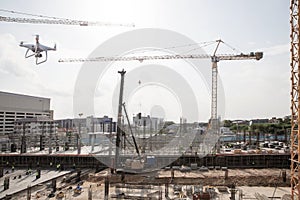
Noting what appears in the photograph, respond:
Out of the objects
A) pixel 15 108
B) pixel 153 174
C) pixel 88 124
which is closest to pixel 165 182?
pixel 153 174

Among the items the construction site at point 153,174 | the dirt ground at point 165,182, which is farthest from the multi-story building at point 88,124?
the dirt ground at point 165,182

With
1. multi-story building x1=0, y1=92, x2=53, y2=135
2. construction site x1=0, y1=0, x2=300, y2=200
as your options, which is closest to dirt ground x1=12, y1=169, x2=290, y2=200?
construction site x1=0, y1=0, x2=300, y2=200

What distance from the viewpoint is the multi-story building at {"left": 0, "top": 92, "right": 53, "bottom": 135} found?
54094mm

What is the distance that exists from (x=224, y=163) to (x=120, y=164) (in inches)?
381

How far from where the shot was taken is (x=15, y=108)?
187ft

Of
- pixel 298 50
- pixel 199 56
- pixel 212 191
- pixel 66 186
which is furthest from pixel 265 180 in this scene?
pixel 199 56

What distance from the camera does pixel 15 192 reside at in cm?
1512

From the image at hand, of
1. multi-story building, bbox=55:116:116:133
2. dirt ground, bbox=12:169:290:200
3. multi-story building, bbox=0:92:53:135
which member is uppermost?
multi-story building, bbox=0:92:53:135

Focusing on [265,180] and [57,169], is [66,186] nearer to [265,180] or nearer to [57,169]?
[57,169]

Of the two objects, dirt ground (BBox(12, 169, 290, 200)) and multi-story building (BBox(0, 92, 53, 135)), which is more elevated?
multi-story building (BBox(0, 92, 53, 135))

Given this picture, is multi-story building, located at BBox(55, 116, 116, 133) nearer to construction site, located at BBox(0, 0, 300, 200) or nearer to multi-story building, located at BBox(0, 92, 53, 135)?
multi-story building, located at BBox(0, 92, 53, 135)

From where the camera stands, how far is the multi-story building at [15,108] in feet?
177

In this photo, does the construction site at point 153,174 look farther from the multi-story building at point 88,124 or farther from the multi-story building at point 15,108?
the multi-story building at point 15,108

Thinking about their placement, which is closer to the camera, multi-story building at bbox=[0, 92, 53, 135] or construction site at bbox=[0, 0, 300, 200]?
construction site at bbox=[0, 0, 300, 200]
